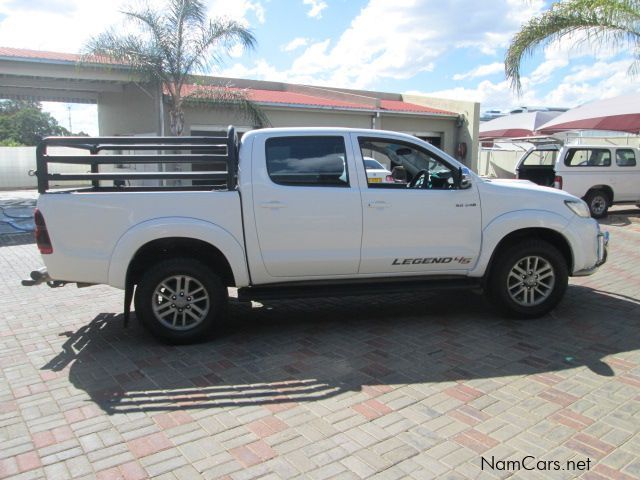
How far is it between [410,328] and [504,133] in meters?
22.3

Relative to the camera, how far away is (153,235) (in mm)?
4605

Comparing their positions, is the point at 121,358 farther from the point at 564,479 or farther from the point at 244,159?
the point at 564,479

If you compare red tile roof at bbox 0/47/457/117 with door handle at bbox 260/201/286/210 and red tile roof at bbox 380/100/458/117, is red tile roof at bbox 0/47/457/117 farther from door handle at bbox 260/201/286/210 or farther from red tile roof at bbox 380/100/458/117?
door handle at bbox 260/201/286/210

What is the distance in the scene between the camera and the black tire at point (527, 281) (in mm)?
5316

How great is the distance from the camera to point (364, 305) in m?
6.08

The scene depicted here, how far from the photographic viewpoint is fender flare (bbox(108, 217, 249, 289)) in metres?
4.60

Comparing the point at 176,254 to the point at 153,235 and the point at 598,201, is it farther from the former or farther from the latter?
the point at 598,201

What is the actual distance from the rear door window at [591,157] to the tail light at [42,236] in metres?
12.6

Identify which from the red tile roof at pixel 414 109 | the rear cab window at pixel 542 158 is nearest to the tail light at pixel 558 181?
the rear cab window at pixel 542 158

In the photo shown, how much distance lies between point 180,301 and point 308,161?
1755 mm

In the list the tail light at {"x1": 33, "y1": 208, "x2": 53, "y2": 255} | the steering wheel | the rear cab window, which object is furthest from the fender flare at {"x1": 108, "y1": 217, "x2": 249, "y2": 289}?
the rear cab window

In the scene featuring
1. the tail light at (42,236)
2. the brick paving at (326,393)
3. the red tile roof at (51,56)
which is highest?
the red tile roof at (51,56)

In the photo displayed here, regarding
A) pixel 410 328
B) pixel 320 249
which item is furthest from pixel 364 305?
pixel 320 249

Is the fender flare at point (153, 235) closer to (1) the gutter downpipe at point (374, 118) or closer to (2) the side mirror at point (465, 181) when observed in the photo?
(2) the side mirror at point (465, 181)
